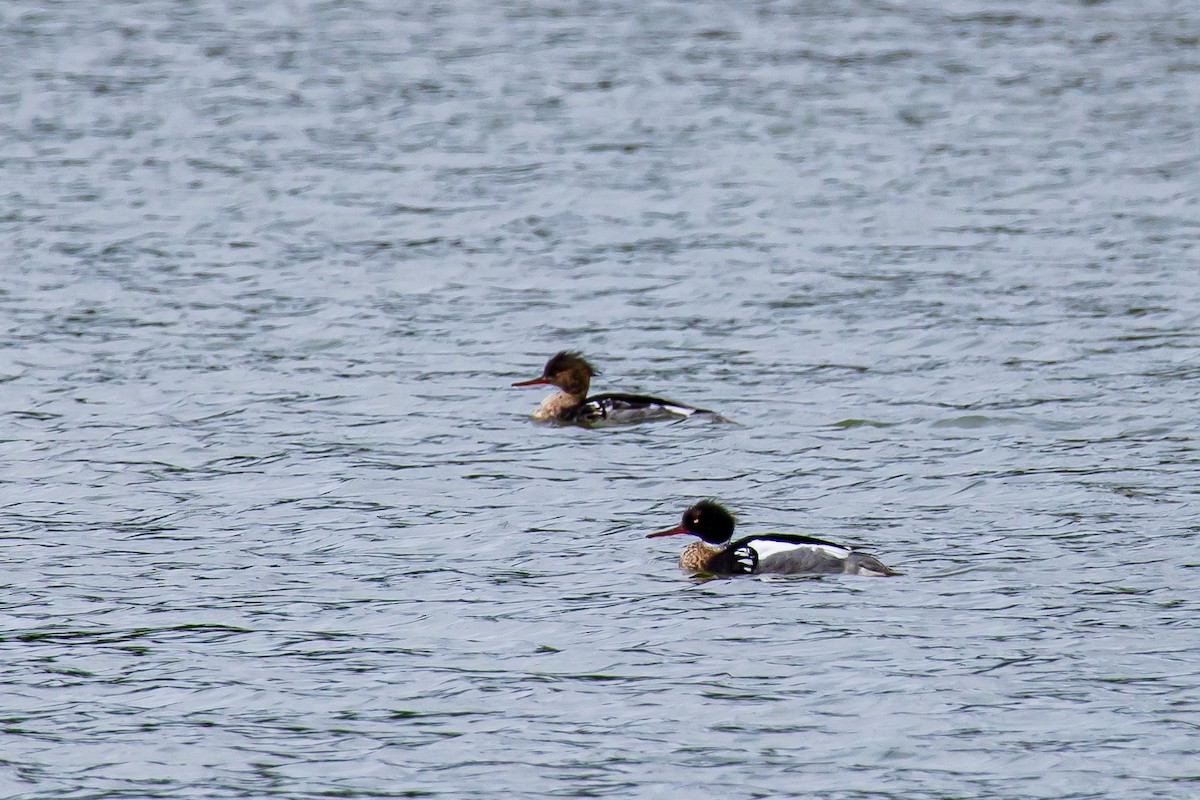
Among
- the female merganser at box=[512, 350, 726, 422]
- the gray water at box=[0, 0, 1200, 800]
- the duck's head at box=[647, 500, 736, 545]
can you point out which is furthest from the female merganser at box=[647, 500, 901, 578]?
the female merganser at box=[512, 350, 726, 422]

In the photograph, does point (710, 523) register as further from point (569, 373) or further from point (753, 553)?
point (569, 373)

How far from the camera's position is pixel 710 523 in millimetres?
13125

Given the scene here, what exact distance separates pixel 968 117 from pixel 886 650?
20458 mm

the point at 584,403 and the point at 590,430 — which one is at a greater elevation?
the point at 584,403

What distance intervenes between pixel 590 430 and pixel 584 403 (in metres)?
0.23

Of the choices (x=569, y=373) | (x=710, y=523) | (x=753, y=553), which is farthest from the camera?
(x=569, y=373)

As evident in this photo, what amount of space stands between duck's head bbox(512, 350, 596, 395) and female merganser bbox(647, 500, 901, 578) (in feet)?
13.0

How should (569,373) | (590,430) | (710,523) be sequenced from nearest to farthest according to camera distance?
(710,523)
(590,430)
(569,373)

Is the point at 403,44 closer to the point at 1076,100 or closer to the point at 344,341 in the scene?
the point at 1076,100

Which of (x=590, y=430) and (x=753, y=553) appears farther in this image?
(x=590, y=430)

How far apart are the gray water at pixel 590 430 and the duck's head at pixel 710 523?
0.42 m

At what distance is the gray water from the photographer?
34.4 ft

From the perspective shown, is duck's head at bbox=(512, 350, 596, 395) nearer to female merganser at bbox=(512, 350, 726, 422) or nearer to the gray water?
female merganser at bbox=(512, 350, 726, 422)

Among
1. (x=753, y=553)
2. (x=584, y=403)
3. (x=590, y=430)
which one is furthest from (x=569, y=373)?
(x=753, y=553)
